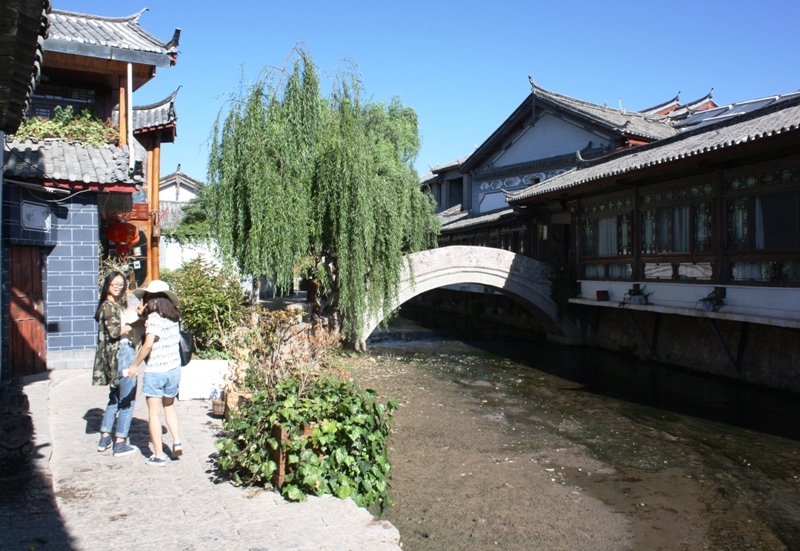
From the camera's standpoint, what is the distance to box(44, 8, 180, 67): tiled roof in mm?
9078

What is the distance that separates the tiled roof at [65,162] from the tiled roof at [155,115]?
7.28 m

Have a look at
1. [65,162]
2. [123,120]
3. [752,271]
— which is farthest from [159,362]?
[752,271]

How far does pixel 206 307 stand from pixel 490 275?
27.5 ft

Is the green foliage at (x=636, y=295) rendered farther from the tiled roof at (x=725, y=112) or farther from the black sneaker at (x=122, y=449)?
the black sneaker at (x=122, y=449)

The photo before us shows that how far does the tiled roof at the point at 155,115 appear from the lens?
16203mm

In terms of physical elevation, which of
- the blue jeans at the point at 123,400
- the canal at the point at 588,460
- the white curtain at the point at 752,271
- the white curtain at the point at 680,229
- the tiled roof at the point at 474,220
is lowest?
the canal at the point at 588,460

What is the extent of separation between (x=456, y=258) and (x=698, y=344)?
17.7ft

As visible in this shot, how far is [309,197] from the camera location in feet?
36.5

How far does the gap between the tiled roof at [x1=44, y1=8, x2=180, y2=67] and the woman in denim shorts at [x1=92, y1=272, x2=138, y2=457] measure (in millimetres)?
5516

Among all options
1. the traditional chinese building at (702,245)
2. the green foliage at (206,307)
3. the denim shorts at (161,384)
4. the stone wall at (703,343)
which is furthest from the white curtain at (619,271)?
the denim shorts at (161,384)

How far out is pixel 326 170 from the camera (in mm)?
11078

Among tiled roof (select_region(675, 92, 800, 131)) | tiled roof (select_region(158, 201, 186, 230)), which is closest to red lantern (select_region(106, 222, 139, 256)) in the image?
tiled roof (select_region(158, 201, 186, 230))

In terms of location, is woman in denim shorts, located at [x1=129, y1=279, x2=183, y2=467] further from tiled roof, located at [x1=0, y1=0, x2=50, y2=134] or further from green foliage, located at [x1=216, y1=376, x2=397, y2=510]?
tiled roof, located at [x1=0, y1=0, x2=50, y2=134]

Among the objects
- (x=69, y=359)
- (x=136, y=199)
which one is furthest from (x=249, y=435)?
(x=136, y=199)
